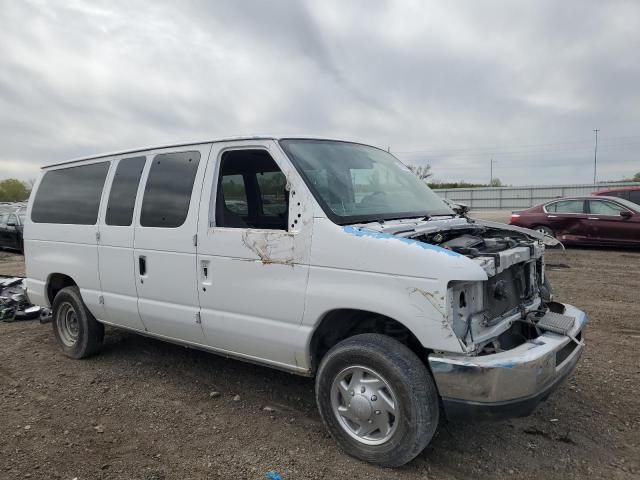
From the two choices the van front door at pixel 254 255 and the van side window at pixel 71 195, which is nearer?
the van front door at pixel 254 255

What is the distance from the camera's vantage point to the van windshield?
11.5 ft

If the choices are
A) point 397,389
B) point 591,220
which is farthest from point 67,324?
point 591,220

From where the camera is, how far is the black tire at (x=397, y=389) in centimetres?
291

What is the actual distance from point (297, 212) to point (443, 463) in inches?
73.8

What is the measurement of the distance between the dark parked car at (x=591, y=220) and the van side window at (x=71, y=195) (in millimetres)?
10314

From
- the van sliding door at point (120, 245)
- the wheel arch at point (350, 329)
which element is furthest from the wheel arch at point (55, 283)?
the wheel arch at point (350, 329)

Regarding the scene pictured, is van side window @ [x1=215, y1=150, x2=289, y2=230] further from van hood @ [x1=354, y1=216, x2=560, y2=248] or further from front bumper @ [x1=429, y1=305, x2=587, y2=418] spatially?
front bumper @ [x1=429, y1=305, x2=587, y2=418]

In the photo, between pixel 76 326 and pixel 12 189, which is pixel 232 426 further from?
pixel 12 189

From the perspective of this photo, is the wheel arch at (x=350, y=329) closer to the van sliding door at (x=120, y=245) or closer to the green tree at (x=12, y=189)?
the van sliding door at (x=120, y=245)

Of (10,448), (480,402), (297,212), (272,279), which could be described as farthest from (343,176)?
(10,448)

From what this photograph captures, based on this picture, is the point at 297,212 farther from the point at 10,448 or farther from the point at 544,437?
the point at 10,448

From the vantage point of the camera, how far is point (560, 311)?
12.6 feet

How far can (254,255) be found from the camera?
360 centimetres

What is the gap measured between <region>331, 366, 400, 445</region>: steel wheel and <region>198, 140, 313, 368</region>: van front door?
371 mm
